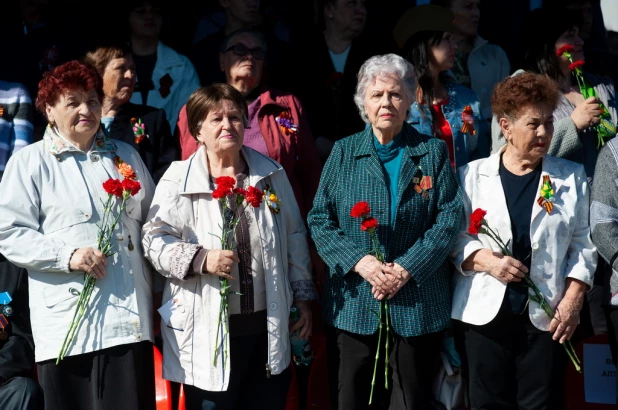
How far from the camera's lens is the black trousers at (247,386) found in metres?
4.41

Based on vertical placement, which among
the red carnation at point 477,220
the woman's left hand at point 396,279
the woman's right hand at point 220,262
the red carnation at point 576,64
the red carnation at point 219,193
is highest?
the red carnation at point 576,64

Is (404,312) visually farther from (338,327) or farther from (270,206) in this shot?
(270,206)

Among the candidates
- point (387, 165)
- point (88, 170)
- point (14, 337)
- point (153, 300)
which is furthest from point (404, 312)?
point (14, 337)

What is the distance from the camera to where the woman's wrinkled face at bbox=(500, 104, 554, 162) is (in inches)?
183

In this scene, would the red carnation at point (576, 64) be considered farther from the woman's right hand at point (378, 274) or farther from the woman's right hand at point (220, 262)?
the woman's right hand at point (220, 262)

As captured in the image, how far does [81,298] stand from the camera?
426 cm

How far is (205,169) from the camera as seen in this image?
15.0 ft

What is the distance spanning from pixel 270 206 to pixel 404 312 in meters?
0.81

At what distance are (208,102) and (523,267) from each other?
1.69 meters

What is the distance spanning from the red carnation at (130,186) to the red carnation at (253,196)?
50 cm

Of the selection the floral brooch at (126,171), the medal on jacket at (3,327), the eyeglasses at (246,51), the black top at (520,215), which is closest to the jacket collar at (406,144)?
the black top at (520,215)

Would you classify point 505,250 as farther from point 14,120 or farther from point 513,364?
point 14,120

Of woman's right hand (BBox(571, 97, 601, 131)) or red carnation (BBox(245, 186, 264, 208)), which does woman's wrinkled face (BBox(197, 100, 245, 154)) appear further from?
woman's right hand (BBox(571, 97, 601, 131))

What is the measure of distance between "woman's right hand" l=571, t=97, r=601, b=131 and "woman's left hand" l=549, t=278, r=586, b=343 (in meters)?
1.10
